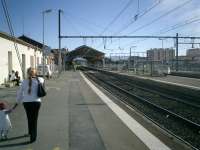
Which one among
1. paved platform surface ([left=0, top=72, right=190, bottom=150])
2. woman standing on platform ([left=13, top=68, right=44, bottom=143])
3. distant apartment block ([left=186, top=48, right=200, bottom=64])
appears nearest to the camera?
paved platform surface ([left=0, top=72, right=190, bottom=150])

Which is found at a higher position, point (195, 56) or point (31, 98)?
point (195, 56)

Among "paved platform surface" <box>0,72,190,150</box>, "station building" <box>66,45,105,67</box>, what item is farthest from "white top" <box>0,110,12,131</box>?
"station building" <box>66,45,105,67</box>

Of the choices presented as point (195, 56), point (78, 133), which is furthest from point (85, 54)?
point (78, 133)

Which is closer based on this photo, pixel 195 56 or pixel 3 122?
pixel 3 122

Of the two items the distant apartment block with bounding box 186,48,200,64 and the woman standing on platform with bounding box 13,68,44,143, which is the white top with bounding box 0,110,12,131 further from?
the distant apartment block with bounding box 186,48,200,64

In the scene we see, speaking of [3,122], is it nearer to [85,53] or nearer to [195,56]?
[195,56]

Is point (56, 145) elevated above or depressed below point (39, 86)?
below

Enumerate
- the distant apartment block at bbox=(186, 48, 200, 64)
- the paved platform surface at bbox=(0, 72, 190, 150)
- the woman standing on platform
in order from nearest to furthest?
the paved platform surface at bbox=(0, 72, 190, 150) → the woman standing on platform → the distant apartment block at bbox=(186, 48, 200, 64)

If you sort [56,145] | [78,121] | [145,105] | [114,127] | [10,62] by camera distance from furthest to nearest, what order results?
[10,62], [145,105], [78,121], [114,127], [56,145]

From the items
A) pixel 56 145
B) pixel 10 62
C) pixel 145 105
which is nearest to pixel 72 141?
pixel 56 145

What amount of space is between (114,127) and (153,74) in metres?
45.7

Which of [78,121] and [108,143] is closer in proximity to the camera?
[108,143]

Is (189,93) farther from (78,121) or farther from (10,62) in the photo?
(10,62)

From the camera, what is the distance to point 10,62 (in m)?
32.1
